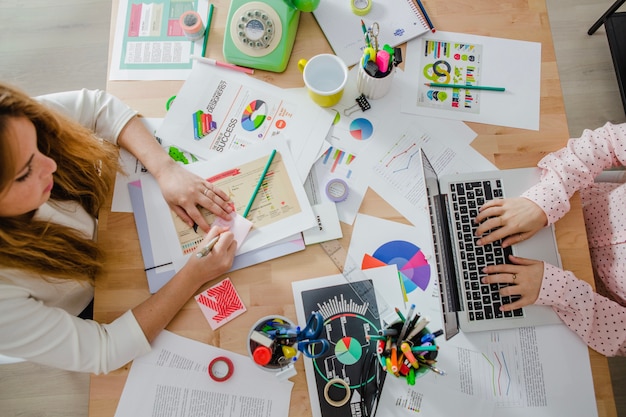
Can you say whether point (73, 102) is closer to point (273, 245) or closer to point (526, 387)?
point (273, 245)

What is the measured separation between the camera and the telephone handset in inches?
41.8

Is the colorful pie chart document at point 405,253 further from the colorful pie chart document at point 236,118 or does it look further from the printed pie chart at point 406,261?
the colorful pie chart document at point 236,118

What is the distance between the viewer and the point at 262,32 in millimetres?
1063

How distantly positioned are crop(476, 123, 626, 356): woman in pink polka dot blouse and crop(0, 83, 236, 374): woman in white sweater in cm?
60

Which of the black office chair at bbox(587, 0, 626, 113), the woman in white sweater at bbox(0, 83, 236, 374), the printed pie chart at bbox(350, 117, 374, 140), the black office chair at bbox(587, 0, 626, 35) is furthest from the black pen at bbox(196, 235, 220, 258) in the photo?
the black office chair at bbox(587, 0, 626, 35)

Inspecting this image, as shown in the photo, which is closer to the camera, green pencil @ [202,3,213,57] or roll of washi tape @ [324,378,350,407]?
roll of washi tape @ [324,378,350,407]

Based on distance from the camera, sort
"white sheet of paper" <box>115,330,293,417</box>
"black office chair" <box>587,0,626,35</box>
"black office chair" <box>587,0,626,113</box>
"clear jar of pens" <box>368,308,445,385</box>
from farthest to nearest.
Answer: "black office chair" <box>587,0,626,35</box>, "black office chair" <box>587,0,626,113</box>, "white sheet of paper" <box>115,330,293,417</box>, "clear jar of pens" <box>368,308,445,385</box>

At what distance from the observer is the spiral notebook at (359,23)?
110cm

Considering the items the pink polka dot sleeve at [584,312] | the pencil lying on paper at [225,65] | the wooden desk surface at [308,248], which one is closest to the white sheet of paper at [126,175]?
the wooden desk surface at [308,248]

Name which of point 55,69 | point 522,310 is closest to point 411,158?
point 522,310

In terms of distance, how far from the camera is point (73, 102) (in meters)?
1.04

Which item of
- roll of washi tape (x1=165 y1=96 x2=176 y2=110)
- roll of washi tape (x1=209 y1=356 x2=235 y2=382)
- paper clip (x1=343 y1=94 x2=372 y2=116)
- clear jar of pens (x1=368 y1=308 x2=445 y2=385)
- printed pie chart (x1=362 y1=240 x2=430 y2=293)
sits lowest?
roll of washi tape (x1=209 y1=356 x2=235 y2=382)

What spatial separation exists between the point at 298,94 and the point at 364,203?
31 cm

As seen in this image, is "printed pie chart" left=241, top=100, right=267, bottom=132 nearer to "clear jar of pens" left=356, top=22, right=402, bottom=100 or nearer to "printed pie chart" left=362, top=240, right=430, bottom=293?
"clear jar of pens" left=356, top=22, right=402, bottom=100
